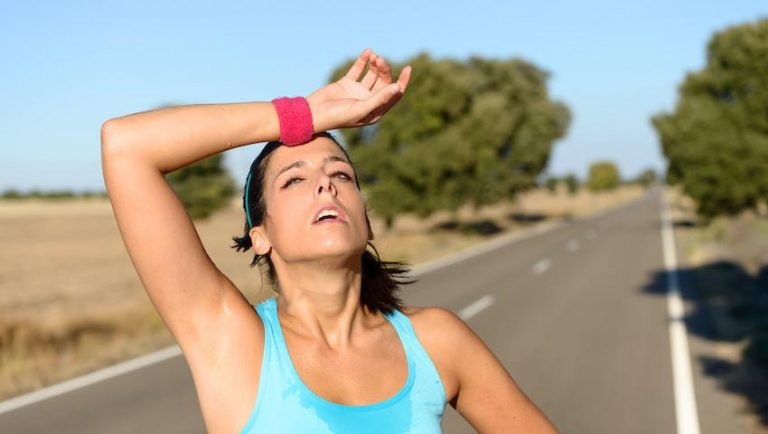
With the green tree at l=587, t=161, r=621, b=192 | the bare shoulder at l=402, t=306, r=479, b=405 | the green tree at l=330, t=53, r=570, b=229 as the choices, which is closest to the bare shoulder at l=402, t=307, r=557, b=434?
the bare shoulder at l=402, t=306, r=479, b=405

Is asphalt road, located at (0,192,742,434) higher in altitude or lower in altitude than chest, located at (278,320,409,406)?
lower

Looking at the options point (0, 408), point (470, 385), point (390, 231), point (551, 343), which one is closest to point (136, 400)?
point (0, 408)

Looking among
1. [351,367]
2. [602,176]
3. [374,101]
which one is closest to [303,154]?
[374,101]

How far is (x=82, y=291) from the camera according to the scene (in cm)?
2195

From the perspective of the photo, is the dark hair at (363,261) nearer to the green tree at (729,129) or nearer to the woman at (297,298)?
the woman at (297,298)

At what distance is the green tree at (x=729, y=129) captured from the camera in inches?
1260

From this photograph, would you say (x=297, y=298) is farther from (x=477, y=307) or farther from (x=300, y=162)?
(x=477, y=307)

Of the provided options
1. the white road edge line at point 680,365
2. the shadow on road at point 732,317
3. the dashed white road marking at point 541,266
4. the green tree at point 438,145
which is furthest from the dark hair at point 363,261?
the green tree at point 438,145

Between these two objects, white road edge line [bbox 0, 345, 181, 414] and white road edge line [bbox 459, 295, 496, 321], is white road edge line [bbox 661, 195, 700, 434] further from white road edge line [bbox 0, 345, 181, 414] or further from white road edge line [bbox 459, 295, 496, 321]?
white road edge line [bbox 0, 345, 181, 414]

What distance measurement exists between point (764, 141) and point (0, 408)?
30687 millimetres

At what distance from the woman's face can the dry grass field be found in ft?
1.83

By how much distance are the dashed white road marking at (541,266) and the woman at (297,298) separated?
63.5 feet

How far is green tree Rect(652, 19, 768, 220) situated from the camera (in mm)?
32000

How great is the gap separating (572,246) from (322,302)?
2877 centimetres
